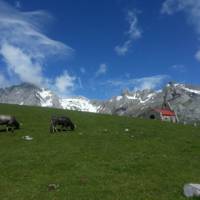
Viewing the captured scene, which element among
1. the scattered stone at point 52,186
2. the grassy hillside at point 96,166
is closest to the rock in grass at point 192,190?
the grassy hillside at point 96,166

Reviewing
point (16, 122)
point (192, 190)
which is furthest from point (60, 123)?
point (192, 190)

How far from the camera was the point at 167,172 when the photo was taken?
2855 cm

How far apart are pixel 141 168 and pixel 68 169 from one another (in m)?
5.50

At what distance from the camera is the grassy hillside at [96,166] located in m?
23.3

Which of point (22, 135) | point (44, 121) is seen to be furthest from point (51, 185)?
point (44, 121)

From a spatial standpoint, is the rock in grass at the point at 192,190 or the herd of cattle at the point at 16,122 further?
the herd of cattle at the point at 16,122

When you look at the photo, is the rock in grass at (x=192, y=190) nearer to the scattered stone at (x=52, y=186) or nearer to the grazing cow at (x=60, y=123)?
the scattered stone at (x=52, y=186)

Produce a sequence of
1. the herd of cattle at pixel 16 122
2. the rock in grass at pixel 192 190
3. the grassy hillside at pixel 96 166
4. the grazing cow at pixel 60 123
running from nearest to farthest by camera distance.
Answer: the rock in grass at pixel 192 190, the grassy hillside at pixel 96 166, the herd of cattle at pixel 16 122, the grazing cow at pixel 60 123

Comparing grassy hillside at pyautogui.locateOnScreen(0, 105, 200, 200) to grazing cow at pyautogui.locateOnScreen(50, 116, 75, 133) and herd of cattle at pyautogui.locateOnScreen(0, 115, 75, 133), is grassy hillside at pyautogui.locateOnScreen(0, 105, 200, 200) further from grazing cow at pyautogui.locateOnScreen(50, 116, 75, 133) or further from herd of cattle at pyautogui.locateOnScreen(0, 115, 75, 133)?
grazing cow at pyautogui.locateOnScreen(50, 116, 75, 133)

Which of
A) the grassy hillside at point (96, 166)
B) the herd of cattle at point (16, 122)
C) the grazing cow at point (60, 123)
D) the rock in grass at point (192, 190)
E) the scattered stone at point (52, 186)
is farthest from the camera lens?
the grazing cow at point (60, 123)

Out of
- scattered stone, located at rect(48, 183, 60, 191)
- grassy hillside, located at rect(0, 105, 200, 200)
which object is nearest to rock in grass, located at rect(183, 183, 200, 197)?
grassy hillside, located at rect(0, 105, 200, 200)

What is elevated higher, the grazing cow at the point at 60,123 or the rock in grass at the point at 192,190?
the grazing cow at the point at 60,123

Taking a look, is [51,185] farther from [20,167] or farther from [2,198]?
[20,167]

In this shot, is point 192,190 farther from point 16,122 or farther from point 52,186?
point 16,122
